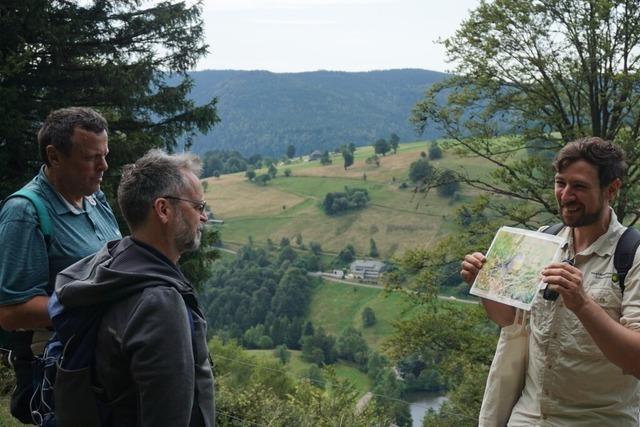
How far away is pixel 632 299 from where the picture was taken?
2.48 m

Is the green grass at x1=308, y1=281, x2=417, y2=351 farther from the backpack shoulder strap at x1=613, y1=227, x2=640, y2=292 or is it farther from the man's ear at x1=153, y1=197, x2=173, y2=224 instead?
the man's ear at x1=153, y1=197, x2=173, y2=224

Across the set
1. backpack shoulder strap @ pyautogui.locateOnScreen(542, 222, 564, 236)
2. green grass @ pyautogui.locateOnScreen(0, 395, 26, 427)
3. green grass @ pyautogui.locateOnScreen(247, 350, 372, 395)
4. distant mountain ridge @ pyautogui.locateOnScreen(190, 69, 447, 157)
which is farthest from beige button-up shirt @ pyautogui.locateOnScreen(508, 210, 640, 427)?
distant mountain ridge @ pyautogui.locateOnScreen(190, 69, 447, 157)

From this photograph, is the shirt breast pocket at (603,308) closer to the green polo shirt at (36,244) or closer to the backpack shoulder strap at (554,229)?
the backpack shoulder strap at (554,229)

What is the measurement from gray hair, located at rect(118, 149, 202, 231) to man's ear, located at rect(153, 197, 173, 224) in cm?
2

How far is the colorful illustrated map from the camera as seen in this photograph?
2.68 m

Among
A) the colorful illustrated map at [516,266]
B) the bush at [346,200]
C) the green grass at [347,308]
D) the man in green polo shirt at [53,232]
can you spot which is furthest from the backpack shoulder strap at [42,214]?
the bush at [346,200]

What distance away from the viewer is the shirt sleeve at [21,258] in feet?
8.64

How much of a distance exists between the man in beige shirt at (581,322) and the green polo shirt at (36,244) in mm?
1977

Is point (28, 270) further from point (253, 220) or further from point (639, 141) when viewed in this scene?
point (253, 220)

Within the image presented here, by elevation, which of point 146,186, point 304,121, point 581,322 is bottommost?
point 304,121

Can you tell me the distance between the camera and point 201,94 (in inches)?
7766

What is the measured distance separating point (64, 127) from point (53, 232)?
1.52ft

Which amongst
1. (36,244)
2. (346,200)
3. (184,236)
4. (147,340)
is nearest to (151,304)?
(147,340)

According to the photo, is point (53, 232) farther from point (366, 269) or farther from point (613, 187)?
point (366, 269)
